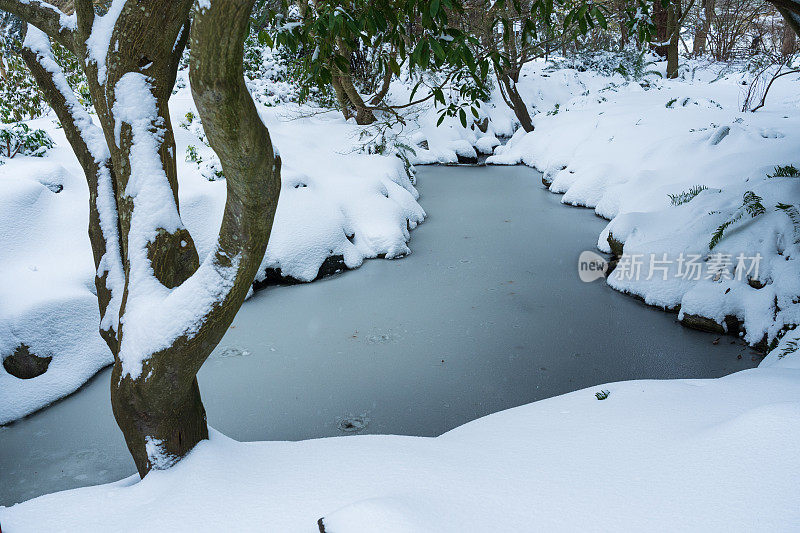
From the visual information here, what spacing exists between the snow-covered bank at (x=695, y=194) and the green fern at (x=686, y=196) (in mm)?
32

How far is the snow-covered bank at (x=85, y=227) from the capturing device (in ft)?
15.2

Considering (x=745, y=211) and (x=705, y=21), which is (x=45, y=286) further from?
(x=705, y=21)

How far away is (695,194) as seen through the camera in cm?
673

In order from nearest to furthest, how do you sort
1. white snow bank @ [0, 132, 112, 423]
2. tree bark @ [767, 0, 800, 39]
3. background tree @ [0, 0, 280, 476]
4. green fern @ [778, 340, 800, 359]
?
background tree @ [0, 0, 280, 476], tree bark @ [767, 0, 800, 39], green fern @ [778, 340, 800, 359], white snow bank @ [0, 132, 112, 423]

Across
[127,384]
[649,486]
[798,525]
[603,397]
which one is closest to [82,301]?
[127,384]

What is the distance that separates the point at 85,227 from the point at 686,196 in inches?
266

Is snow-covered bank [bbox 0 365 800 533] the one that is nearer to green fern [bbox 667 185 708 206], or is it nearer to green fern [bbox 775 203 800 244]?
green fern [bbox 775 203 800 244]

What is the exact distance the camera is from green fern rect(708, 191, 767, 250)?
5.49 metres

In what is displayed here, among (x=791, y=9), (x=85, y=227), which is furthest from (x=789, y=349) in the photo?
(x=85, y=227)

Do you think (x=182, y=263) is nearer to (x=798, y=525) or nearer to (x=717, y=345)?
(x=798, y=525)

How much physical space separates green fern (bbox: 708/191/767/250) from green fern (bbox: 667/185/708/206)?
96cm

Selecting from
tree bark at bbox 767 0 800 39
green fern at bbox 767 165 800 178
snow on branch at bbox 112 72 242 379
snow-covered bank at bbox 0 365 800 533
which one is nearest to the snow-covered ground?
snow-covered bank at bbox 0 365 800 533

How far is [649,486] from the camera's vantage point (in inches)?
74.1

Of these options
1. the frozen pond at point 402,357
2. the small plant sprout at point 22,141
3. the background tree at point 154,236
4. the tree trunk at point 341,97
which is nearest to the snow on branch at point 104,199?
the background tree at point 154,236
